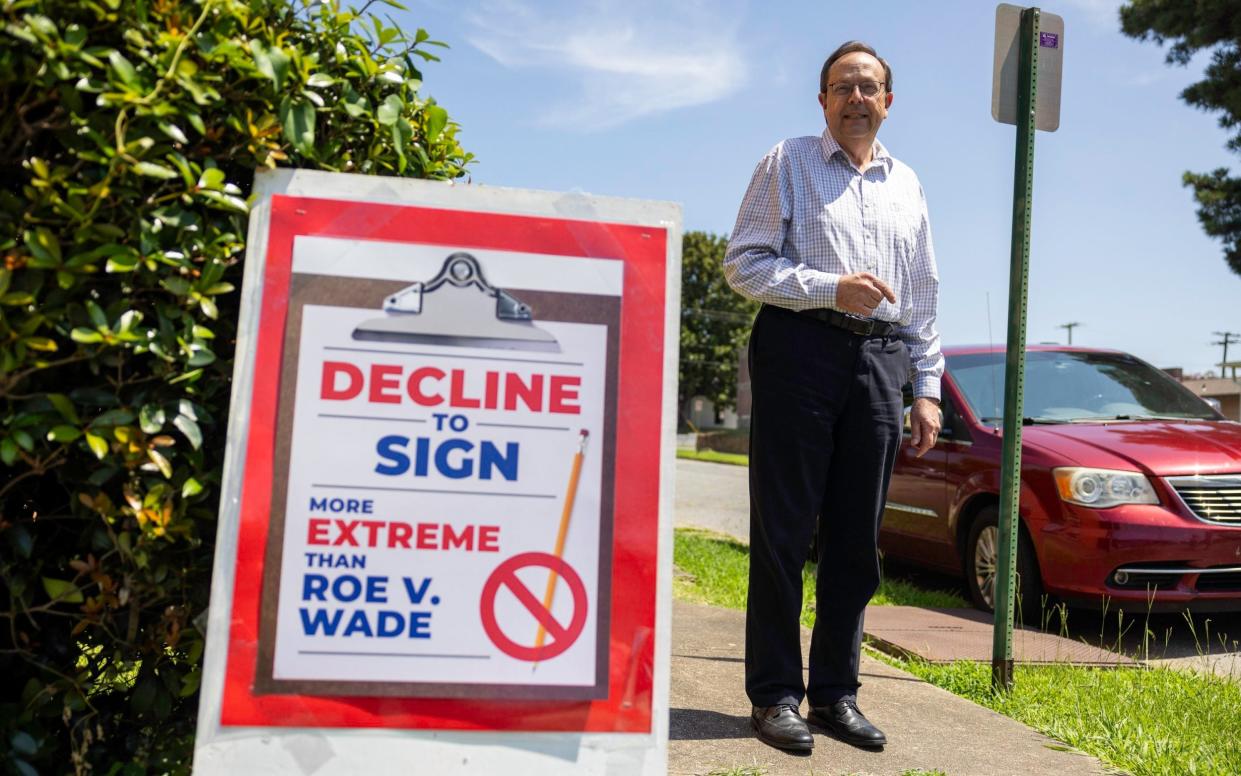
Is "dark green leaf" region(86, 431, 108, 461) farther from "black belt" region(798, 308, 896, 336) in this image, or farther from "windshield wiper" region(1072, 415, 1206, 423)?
"windshield wiper" region(1072, 415, 1206, 423)

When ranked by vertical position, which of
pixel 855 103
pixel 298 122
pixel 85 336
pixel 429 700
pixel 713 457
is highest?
pixel 855 103

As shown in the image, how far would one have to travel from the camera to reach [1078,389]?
255 inches

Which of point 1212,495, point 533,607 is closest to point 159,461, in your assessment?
point 533,607

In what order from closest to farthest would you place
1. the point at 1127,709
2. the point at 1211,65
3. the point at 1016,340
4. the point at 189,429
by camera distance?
the point at 189,429
the point at 1127,709
the point at 1016,340
the point at 1211,65

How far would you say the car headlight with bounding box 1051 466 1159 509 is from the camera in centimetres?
533

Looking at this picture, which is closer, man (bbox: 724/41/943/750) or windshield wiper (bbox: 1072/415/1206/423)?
man (bbox: 724/41/943/750)

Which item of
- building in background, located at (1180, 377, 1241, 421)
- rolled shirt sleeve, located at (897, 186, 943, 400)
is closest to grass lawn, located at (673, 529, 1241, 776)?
rolled shirt sleeve, located at (897, 186, 943, 400)

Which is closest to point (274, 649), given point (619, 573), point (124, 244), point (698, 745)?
point (619, 573)

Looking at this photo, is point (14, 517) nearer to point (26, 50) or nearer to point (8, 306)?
point (8, 306)

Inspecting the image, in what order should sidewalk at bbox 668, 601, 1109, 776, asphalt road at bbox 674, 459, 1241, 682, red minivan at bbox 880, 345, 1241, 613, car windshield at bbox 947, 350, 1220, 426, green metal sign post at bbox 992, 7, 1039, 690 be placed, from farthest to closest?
1. car windshield at bbox 947, 350, 1220, 426
2. red minivan at bbox 880, 345, 1241, 613
3. asphalt road at bbox 674, 459, 1241, 682
4. green metal sign post at bbox 992, 7, 1039, 690
5. sidewalk at bbox 668, 601, 1109, 776

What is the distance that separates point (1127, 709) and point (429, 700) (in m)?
2.76

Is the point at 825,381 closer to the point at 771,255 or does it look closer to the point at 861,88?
the point at 771,255

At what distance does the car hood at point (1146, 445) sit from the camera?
5.43 meters

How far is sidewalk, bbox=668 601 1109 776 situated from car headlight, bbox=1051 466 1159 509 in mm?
1904
